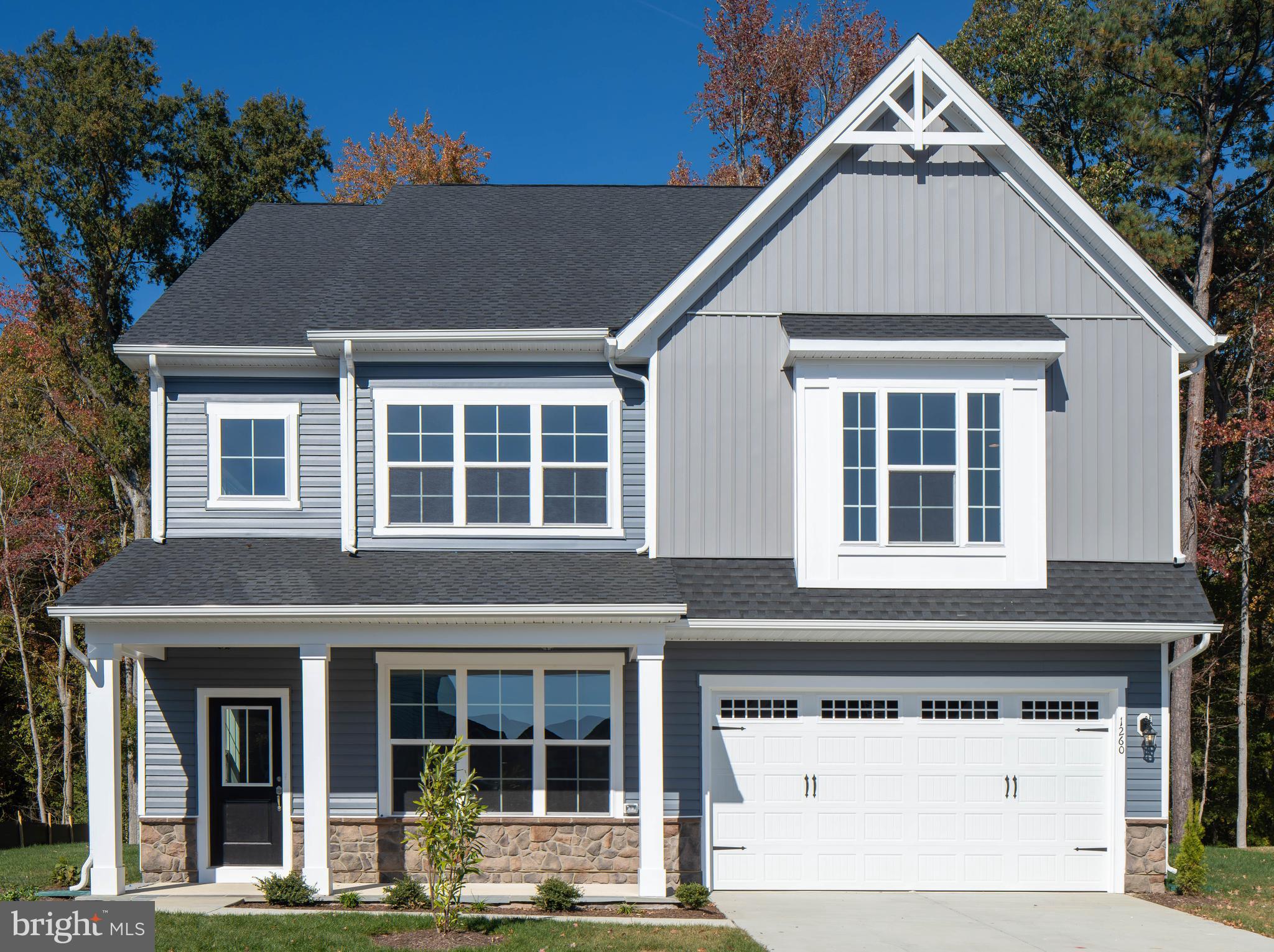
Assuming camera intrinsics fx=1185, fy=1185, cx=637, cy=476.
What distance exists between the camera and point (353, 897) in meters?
12.1

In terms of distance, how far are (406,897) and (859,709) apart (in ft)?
18.0

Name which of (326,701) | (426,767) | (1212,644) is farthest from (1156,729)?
(1212,644)

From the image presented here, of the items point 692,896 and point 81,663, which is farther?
point 81,663

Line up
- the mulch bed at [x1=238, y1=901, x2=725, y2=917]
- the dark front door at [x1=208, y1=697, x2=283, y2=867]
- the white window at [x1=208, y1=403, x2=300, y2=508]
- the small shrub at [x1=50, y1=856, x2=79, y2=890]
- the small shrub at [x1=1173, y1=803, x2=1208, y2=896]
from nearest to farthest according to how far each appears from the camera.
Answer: the mulch bed at [x1=238, y1=901, x2=725, y2=917] → the small shrub at [x1=50, y1=856, x2=79, y2=890] → the small shrub at [x1=1173, y1=803, x2=1208, y2=896] → the dark front door at [x1=208, y1=697, x2=283, y2=867] → the white window at [x1=208, y1=403, x2=300, y2=508]

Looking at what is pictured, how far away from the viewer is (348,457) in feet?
46.5

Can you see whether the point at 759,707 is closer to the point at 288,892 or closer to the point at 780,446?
the point at 780,446

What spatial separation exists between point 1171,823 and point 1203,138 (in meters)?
13.2

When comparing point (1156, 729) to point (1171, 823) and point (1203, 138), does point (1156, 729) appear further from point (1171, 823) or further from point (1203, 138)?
point (1203, 138)

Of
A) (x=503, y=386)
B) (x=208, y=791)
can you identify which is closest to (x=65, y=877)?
(x=208, y=791)

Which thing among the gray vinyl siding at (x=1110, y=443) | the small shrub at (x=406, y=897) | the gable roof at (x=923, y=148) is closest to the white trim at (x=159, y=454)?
the small shrub at (x=406, y=897)

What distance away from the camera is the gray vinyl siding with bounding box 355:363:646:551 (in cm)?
1420

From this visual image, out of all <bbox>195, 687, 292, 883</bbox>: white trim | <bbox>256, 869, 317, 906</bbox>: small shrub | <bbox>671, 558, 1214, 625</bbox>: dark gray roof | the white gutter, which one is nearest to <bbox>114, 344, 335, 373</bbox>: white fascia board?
<bbox>195, 687, 292, 883</bbox>: white trim

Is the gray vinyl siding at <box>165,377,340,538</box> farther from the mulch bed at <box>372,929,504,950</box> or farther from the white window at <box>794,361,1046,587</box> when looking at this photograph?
the white window at <box>794,361,1046,587</box>

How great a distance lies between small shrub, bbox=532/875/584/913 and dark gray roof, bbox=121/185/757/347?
6420 mm
